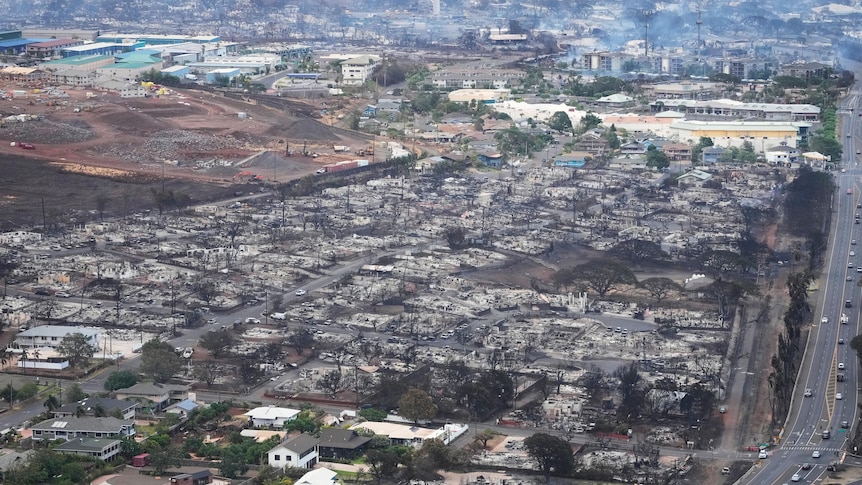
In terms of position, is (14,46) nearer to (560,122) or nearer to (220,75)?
(220,75)

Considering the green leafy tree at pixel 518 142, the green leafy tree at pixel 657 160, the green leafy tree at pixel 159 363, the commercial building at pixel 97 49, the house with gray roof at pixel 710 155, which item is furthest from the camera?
the commercial building at pixel 97 49

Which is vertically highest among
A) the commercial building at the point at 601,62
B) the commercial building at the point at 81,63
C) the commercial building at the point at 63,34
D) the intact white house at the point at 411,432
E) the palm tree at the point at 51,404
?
the commercial building at the point at 81,63

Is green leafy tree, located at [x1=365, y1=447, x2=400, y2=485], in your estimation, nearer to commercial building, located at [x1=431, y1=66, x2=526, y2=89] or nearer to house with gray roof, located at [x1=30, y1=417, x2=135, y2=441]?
house with gray roof, located at [x1=30, y1=417, x2=135, y2=441]

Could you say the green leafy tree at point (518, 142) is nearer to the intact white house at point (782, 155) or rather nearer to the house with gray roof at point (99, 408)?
the intact white house at point (782, 155)

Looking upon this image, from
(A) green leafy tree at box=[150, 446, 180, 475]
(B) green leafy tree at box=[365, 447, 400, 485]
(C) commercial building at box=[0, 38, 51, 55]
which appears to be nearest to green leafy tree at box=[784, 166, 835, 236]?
(B) green leafy tree at box=[365, 447, 400, 485]

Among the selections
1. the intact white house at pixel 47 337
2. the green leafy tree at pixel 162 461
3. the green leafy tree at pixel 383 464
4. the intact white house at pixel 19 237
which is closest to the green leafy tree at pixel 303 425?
the green leafy tree at pixel 383 464

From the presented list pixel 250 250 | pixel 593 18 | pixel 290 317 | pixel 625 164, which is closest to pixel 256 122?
pixel 625 164

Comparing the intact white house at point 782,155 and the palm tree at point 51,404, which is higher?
the palm tree at point 51,404

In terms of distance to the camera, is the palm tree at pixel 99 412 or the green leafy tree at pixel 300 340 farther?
the green leafy tree at pixel 300 340
